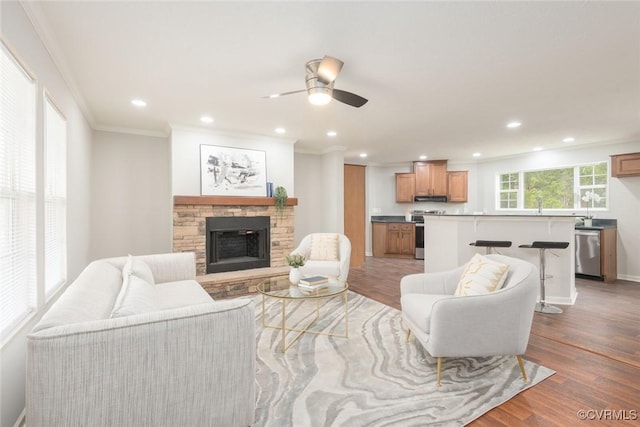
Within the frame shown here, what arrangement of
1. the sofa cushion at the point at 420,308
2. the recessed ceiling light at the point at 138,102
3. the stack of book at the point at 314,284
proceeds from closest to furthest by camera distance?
the sofa cushion at the point at 420,308 < the stack of book at the point at 314,284 < the recessed ceiling light at the point at 138,102

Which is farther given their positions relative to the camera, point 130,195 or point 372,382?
point 130,195

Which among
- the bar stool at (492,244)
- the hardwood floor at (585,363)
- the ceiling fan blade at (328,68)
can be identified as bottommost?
the hardwood floor at (585,363)

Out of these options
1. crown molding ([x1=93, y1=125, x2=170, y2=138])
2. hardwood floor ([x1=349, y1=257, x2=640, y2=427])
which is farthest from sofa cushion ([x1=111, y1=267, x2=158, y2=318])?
crown molding ([x1=93, y1=125, x2=170, y2=138])

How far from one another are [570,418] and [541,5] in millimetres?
2461

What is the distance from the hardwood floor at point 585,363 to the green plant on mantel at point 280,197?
76.0 inches

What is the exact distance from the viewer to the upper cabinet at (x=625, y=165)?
16.3ft

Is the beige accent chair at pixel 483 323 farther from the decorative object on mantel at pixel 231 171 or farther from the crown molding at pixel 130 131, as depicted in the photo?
the crown molding at pixel 130 131

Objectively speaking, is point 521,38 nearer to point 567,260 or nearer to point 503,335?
point 503,335

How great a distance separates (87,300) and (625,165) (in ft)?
24.0

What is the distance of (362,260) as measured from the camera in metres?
6.63

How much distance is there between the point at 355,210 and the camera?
675 centimetres

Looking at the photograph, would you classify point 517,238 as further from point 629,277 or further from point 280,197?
point 280,197

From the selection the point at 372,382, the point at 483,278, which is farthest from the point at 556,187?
the point at 372,382

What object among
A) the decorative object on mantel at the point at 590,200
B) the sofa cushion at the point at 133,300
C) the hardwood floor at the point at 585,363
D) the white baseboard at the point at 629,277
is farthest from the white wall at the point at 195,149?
the white baseboard at the point at 629,277
